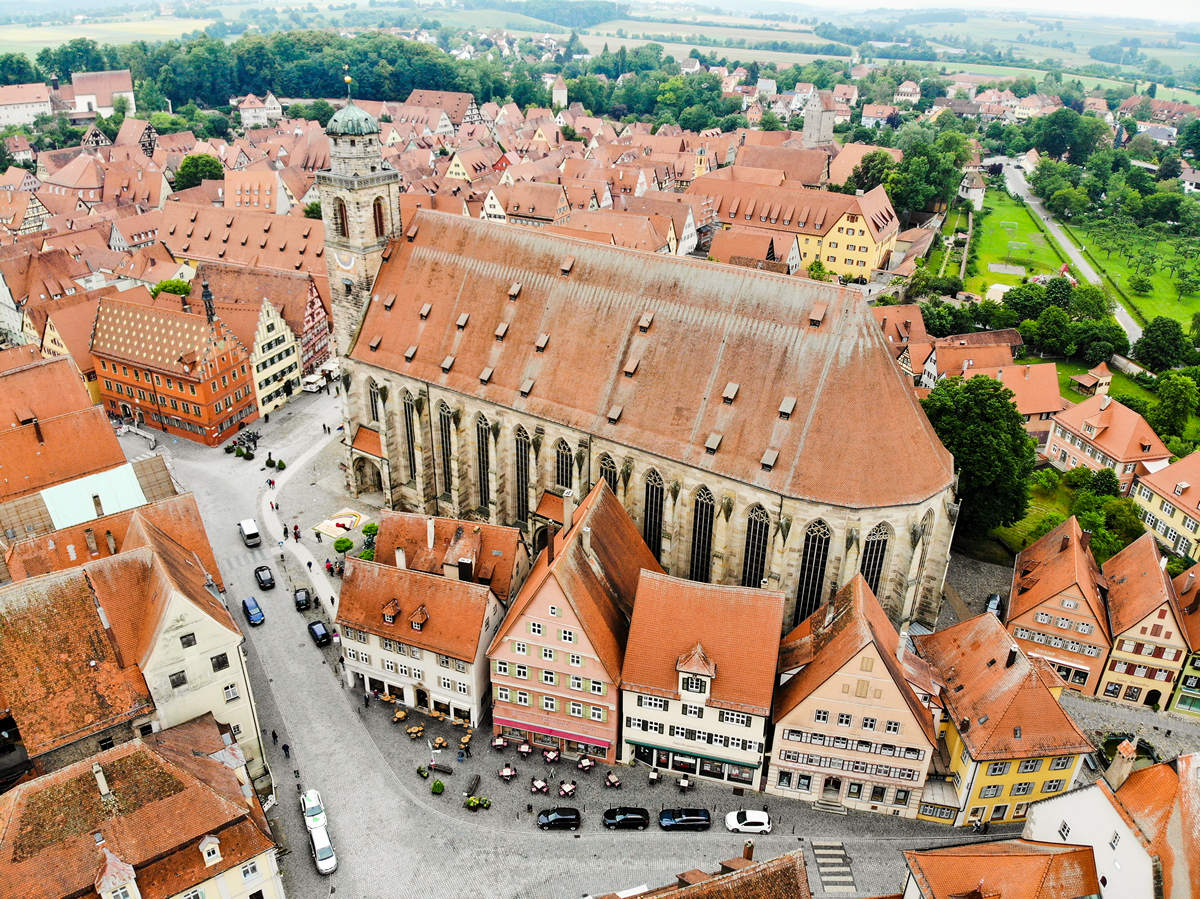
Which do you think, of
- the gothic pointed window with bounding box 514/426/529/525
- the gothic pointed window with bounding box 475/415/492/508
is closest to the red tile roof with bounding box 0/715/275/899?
the gothic pointed window with bounding box 514/426/529/525

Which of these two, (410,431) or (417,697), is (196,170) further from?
(417,697)

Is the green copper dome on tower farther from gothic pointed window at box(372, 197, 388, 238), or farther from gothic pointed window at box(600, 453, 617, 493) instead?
gothic pointed window at box(600, 453, 617, 493)

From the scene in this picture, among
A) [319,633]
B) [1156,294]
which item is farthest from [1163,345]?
[319,633]

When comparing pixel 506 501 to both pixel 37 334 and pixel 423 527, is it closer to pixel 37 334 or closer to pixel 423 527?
pixel 423 527

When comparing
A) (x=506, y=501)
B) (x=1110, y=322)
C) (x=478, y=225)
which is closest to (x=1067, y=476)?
(x=1110, y=322)

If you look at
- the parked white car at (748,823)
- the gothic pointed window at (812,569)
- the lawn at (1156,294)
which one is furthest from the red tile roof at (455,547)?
the lawn at (1156,294)

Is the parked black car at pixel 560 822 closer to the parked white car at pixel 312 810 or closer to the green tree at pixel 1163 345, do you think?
the parked white car at pixel 312 810
